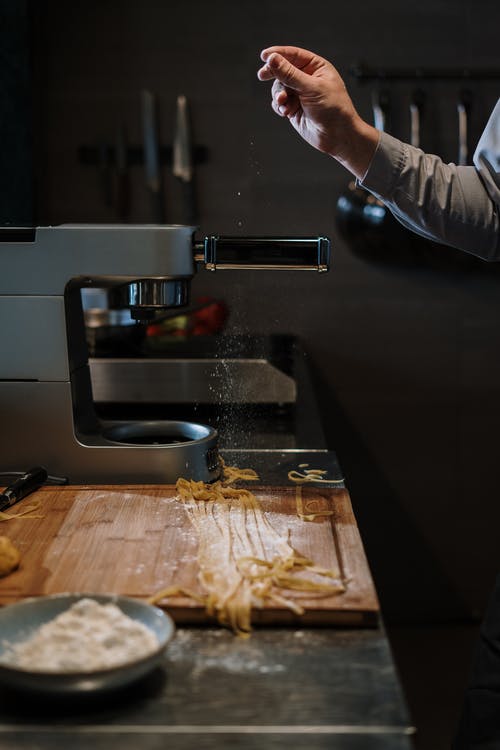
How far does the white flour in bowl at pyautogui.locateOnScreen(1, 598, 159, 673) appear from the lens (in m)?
0.83

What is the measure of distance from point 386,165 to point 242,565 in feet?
2.69

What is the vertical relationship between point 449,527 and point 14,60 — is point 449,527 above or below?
below

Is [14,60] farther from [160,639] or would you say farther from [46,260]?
[160,639]

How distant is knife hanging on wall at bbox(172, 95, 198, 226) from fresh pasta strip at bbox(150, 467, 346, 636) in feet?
6.59

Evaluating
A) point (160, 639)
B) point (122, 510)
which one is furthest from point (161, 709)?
point (122, 510)

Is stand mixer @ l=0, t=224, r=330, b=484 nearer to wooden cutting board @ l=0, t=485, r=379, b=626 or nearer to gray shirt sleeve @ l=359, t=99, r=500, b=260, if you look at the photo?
Result: wooden cutting board @ l=0, t=485, r=379, b=626

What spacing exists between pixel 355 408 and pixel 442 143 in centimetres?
98

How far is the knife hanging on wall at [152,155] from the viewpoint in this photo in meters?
3.22

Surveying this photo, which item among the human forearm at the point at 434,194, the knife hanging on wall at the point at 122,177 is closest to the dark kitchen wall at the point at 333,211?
the knife hanging on wall at the point at 122,177

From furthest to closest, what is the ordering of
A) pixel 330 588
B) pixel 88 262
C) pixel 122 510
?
1. pixel 88 262
2. pixel 122 510
3. pixel 330 588

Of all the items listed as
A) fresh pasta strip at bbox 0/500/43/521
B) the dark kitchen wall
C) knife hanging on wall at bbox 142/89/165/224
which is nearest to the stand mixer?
fresh pasta strip at bbox 0/500/43/521

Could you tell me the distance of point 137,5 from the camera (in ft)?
10.5

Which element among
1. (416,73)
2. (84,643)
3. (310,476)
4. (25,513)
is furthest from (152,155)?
(84,643)

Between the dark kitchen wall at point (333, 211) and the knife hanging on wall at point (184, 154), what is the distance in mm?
49
